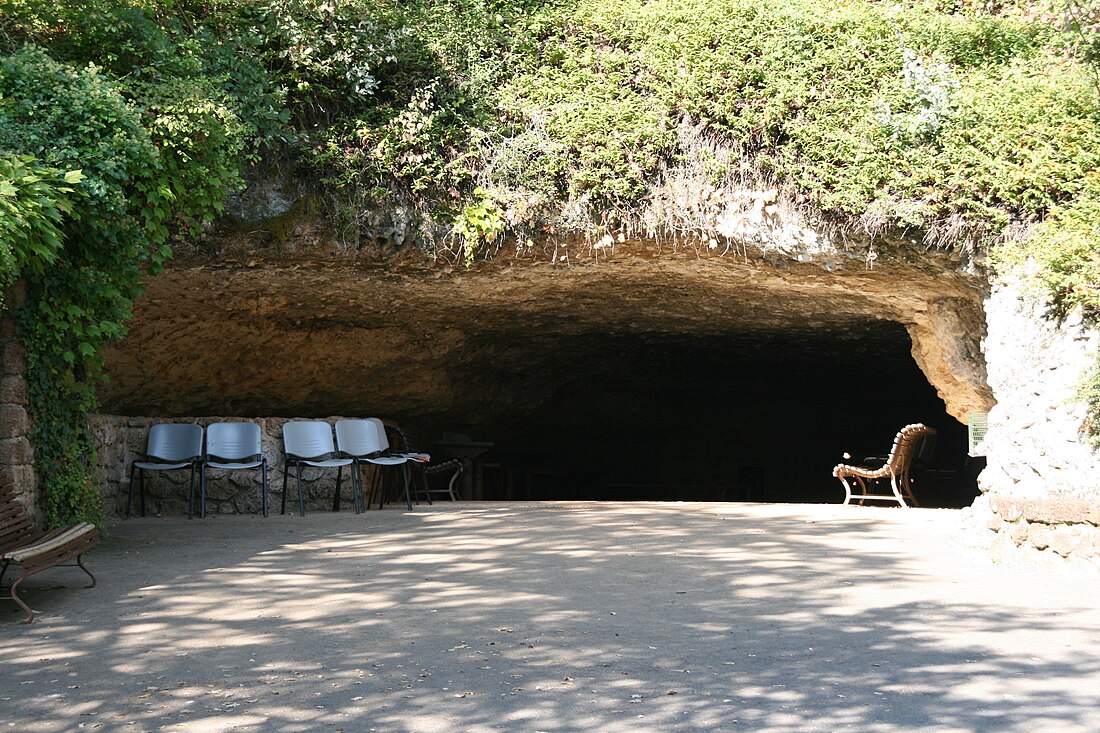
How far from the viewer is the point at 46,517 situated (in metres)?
6.21

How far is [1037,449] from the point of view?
6.22 metres

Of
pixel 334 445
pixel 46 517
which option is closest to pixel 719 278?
pixel 334 445

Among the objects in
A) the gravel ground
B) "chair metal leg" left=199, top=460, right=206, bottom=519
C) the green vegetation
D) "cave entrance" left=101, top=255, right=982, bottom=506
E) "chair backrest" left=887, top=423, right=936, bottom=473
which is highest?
the green vegetation

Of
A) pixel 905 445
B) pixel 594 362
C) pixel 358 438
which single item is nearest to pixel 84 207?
pixel 358 438

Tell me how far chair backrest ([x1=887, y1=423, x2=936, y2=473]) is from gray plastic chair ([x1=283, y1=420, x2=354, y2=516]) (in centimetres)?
532

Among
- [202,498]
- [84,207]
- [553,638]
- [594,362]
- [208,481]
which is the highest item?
[84,207]

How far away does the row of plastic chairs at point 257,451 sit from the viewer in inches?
340

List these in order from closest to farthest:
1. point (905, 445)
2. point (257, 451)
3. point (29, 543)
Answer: point (29, 543)
point (257, 451)
point (905, 445)

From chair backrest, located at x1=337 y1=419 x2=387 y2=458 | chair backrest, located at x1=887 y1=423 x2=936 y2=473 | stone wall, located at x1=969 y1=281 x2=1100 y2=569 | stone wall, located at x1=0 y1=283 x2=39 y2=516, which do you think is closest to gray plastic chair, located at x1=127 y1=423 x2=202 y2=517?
chair backrest, located at x1=337 y1=419 x2=387 y2=458

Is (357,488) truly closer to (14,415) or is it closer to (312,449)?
(312,449)

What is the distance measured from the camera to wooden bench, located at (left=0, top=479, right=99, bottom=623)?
169 inches

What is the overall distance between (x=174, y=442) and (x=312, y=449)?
1206 millimetres

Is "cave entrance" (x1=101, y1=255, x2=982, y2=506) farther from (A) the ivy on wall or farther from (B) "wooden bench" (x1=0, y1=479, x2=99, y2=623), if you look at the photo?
(B) "wooden bench" (x1=0, y1=479, x2=99, y2=623)

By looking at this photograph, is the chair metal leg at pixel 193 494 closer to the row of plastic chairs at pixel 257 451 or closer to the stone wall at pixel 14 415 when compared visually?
the row of plastic chairs at pixel 257 451
